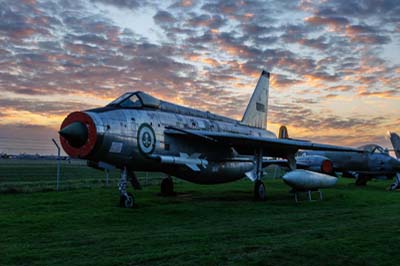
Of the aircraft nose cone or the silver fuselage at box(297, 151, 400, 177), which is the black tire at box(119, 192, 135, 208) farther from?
the silver fuselage at box(297, 151, 400, 177)

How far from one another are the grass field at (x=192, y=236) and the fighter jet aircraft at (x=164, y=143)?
172cm

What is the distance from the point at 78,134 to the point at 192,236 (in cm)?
523

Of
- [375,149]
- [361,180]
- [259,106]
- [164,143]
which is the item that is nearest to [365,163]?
[375,149]

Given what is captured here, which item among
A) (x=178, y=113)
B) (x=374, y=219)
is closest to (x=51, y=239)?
(x=374, y=219)

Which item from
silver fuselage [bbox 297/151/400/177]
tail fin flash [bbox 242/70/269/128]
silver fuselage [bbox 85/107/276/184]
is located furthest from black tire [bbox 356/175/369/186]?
silver fuselage [bbox 85/107/276/184]

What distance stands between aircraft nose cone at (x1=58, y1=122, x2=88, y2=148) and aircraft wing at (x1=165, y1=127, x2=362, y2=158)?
357 centimetres

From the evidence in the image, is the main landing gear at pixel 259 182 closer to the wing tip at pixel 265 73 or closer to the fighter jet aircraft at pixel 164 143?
the fighter jet aircraft at pixel 164 143

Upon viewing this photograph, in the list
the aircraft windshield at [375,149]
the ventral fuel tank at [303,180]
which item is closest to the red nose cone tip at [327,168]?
the ventral fuel tank at [303,180]

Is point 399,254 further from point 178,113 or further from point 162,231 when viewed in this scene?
point 178,113

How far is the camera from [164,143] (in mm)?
13805

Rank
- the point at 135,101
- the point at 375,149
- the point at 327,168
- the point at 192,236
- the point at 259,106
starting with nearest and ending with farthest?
the point at 192,236
the point at 135,101
the point at 327,168
the point at 259,106
the point at 375,149

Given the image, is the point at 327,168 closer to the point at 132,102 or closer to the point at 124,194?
the point at 132,102

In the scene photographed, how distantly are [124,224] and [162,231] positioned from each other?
1.37m

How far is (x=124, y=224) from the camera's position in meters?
9.04
